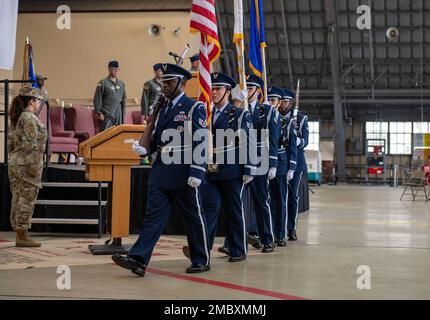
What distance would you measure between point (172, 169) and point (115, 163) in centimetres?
156

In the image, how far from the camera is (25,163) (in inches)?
277

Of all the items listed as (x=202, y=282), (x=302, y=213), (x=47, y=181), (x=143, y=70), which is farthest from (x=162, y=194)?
(x=143, y=70)

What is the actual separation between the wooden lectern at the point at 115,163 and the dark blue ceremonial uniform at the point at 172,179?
1.30 m

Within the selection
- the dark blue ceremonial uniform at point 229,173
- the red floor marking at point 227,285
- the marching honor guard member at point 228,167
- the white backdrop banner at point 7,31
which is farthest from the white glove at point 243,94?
the white backdrop banner at point 7,31

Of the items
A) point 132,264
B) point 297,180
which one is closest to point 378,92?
point 297,180

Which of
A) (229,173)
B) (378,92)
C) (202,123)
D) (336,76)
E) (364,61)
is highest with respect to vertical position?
(364,61)

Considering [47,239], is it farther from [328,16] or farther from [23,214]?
[328,16]

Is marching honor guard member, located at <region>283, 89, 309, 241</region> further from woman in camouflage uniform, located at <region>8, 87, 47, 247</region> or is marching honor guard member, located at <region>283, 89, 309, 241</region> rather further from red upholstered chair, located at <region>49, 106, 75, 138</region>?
red upholstered chair, located at <region>49, 106, 75, 138</region>

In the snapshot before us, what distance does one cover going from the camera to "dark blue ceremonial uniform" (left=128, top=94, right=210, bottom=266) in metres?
5.27

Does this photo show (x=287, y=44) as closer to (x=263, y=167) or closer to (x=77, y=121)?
(x=77, y=121)

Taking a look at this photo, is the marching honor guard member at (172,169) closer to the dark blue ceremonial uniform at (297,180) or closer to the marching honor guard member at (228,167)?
the marching honor guard member at (228,167)

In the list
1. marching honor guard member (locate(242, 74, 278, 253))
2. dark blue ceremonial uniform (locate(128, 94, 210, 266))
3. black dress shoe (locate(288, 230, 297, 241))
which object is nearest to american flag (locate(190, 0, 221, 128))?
marching honor guard member (locate(242, 74, 278, 253))

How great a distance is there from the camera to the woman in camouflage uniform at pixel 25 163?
23.1 feet

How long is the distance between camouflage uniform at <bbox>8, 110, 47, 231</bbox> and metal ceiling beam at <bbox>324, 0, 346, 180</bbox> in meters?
18.4
